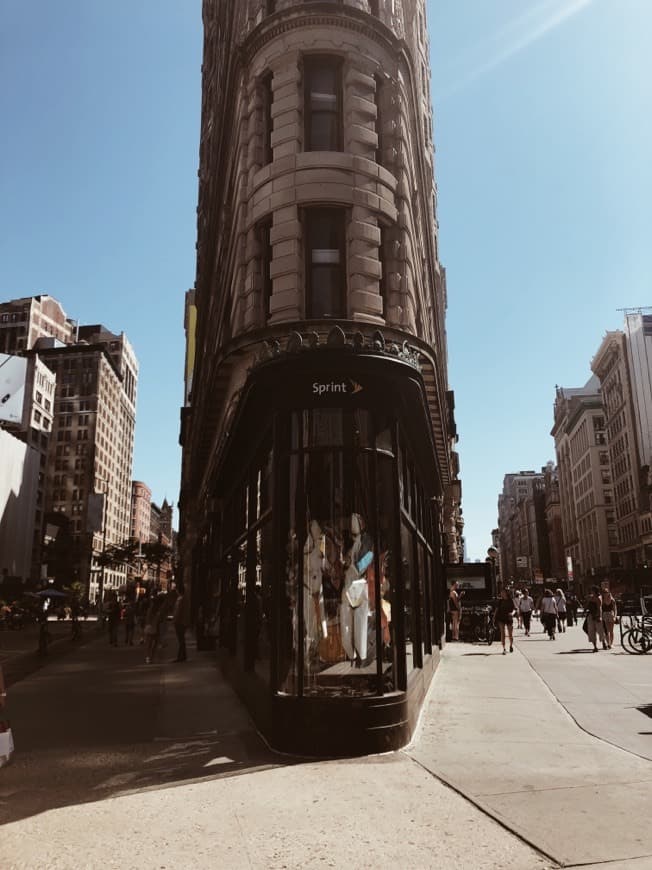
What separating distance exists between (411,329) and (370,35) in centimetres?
673

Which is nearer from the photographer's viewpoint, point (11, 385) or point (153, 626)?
point (153, 626)

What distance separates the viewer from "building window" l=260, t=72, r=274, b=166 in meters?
14.8

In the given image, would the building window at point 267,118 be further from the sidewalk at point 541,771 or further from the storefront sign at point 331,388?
the sidewalk at point 541,771

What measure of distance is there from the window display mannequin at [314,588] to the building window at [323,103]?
901cm

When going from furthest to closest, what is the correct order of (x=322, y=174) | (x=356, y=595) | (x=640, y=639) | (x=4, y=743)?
(x=640, y=639)
(x=322, y=174)
(x=356, y=595)
(x=4, y=743)

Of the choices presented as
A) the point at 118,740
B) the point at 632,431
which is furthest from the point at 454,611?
the point at 632,431

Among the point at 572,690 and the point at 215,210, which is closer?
the point at 572,690

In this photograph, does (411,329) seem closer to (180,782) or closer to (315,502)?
(315,502)

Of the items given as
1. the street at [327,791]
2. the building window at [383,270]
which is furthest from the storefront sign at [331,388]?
the building window at [383,270]

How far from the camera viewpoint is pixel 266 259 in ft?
47.3

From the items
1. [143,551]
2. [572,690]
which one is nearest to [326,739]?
[572,690]

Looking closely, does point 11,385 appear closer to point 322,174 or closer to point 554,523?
point 322,174

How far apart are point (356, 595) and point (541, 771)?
9.62 ft

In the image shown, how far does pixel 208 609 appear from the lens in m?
24.9
